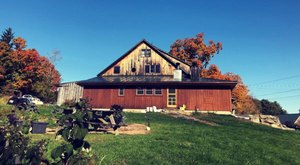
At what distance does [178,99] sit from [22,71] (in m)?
36.8

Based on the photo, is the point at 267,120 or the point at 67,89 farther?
the point at 67,89

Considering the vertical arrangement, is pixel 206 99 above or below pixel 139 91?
below

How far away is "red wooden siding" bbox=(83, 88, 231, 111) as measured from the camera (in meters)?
27.5

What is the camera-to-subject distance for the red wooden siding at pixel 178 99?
2753 centimetres

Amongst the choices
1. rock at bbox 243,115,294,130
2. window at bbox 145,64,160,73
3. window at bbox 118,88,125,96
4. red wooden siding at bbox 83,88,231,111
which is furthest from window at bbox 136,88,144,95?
rock at bbox 243,115,294,130

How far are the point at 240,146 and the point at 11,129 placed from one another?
9859mm

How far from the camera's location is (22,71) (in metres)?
47.1

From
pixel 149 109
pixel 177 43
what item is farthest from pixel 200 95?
pixel 177 43

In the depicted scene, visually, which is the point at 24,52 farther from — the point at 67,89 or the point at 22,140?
the point at 22,140

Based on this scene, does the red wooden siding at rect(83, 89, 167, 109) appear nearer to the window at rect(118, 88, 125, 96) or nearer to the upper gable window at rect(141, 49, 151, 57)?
the window at rect(118, 88, 125, 96)

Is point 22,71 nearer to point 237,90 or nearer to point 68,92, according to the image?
point 68,92

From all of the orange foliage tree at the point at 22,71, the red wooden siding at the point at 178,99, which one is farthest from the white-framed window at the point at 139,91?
the orange foliage tree at the point at 22,71

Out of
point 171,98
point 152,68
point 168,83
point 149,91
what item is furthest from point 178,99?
point 152,68

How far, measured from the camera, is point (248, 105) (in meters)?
66.6
